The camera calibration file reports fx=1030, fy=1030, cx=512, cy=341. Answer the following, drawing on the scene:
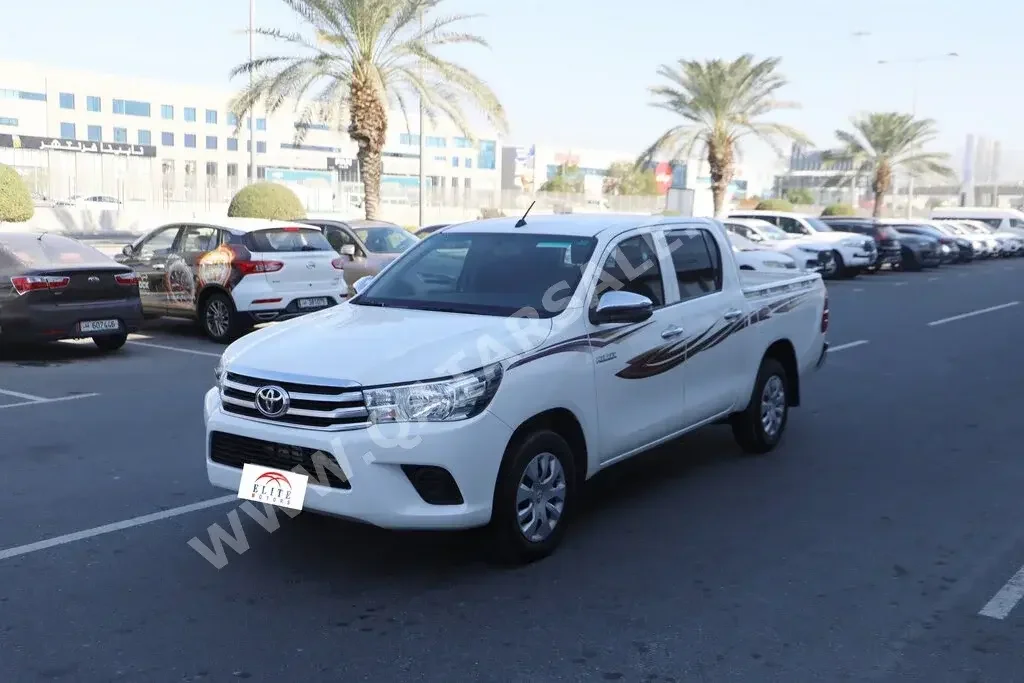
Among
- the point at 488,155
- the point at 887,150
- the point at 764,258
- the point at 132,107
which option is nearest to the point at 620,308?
the point at 764,258

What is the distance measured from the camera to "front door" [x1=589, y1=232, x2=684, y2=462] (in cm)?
553

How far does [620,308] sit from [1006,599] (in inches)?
90.3

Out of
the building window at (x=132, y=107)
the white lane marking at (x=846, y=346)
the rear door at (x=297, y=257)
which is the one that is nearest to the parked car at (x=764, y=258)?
the white lane marking at (x=846, y=346)

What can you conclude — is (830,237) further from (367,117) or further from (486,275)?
(486,275)

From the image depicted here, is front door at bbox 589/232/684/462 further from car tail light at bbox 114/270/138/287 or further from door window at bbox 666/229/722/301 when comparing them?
car tail light at bbox 114/270/138/287

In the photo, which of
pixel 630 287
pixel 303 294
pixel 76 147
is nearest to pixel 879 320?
pixel 303 294

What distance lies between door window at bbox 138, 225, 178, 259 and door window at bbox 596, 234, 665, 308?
30.7ft

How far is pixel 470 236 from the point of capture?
249 inches

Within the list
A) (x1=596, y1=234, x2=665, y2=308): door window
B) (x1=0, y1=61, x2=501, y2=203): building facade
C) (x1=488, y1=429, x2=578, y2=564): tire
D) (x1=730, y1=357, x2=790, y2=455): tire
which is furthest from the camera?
(x1=0, y1=61, x2=501, y2=203): building facade

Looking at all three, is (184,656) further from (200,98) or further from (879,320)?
(200,98)

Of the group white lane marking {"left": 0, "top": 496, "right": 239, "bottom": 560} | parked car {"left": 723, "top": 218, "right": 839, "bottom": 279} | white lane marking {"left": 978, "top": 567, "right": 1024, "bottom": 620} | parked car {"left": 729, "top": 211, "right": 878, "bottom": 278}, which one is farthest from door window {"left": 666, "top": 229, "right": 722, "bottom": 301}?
parked car {"left": 729, "top": 211, "right": 878, "bottom": 278}

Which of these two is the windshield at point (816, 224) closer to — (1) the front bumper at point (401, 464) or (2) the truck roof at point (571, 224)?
(2) the truck roof at point (571, 224)

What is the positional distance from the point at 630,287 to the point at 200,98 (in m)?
82.6

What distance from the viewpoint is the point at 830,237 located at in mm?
28125
